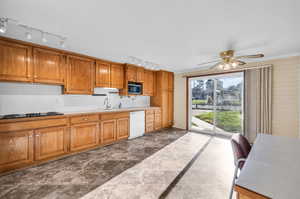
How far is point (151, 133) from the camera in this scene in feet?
15.3

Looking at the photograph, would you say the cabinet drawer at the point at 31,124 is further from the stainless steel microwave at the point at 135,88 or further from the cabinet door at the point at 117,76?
the stainless steel microwave at the point at 135,88

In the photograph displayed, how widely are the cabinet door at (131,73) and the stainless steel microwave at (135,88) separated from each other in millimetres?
168

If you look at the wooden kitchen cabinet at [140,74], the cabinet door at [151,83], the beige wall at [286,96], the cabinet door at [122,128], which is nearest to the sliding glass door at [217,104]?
the beige wall at [286,96]

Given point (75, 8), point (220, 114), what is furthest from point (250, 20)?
point (220, 114)

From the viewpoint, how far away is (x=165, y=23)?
1897 mm

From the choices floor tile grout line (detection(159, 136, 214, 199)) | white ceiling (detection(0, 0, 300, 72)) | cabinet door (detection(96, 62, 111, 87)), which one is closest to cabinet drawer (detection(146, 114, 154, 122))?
cabinet door (detection(96, 62, 111, 87))

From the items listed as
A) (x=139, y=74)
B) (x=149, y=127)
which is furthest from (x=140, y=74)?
(x=149, y=127)

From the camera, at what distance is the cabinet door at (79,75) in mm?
3018

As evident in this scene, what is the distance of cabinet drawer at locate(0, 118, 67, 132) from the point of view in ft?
6.86

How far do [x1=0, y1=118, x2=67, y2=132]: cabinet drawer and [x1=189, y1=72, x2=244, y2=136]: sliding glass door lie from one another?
4.37 metres

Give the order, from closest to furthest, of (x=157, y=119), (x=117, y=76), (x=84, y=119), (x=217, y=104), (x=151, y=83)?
(x=84, y=119)
(x=117, y=76)
(x=217, y=104)
(x=157, y=119)
(x=151, y=83)

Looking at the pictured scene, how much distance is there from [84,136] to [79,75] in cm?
150

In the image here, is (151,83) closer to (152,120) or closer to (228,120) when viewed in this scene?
(152,120)

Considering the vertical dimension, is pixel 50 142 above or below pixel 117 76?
below
